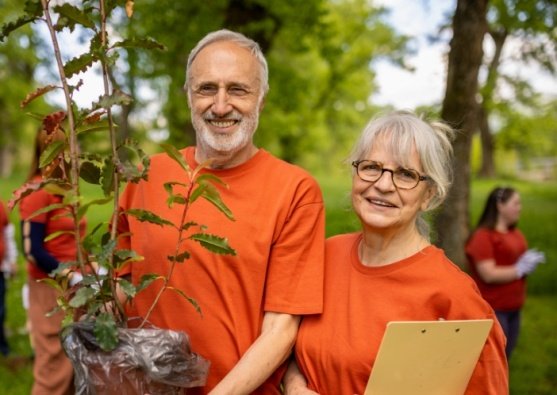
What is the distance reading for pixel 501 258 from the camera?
5.41 m

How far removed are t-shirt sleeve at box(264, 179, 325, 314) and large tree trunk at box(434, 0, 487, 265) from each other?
8.81ft

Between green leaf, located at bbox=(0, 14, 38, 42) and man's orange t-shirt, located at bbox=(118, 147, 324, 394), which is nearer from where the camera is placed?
green leaf, located at bbox=(0, 14, 38, 42)

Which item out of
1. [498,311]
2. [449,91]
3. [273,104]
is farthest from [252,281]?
[273,104]

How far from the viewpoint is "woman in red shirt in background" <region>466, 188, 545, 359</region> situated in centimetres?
528

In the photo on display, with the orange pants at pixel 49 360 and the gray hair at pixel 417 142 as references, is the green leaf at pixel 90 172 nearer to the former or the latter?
the gray hair at pixel 417 142

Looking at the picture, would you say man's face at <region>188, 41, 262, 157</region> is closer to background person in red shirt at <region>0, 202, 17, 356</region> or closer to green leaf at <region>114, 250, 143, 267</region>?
green leaf at <region>114, 250, 143, 267</region>

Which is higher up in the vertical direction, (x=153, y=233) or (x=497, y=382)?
(x=153, y=233)

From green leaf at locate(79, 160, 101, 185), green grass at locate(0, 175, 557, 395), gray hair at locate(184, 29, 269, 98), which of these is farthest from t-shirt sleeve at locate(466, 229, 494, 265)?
green leaf at locate(79, 160, 101, 185)

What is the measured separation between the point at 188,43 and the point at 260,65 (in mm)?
5890

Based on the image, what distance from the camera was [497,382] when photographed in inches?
81.0

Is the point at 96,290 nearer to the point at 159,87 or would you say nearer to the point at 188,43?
the point at 188,43

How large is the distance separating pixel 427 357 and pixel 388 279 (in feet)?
0.99

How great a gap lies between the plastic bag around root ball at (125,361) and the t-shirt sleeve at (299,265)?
0.44 meters

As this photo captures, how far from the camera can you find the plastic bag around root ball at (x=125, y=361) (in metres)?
1.80
